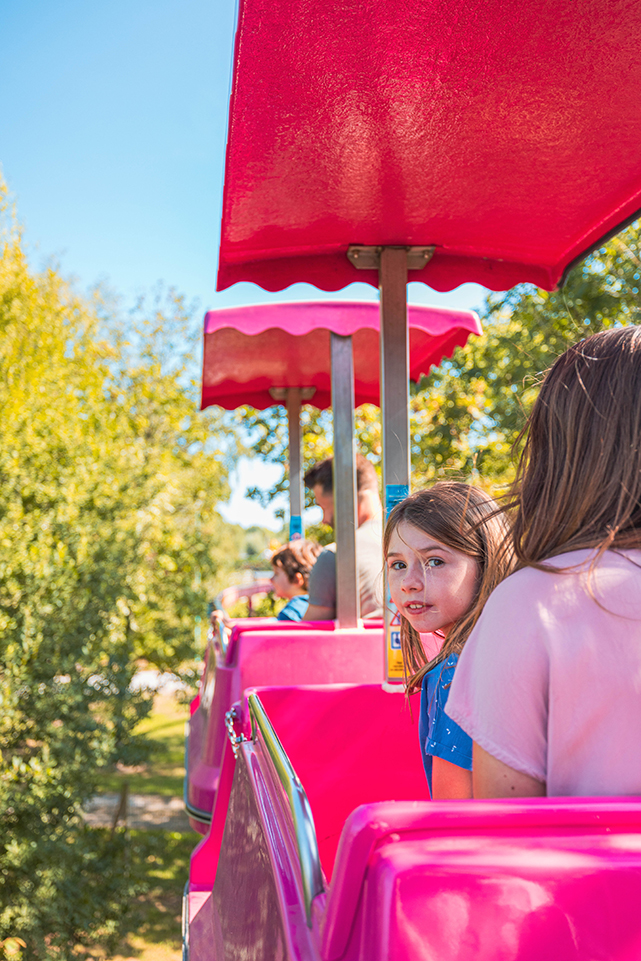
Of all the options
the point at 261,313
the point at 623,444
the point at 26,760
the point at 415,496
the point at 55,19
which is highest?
the point at 55,19

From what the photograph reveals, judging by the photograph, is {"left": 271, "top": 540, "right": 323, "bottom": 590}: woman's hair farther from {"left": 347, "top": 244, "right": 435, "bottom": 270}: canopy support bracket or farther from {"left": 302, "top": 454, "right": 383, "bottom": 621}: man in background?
{"left": 347, "top": 244, "right": 435, "bottom": 270}: canopy support bracket

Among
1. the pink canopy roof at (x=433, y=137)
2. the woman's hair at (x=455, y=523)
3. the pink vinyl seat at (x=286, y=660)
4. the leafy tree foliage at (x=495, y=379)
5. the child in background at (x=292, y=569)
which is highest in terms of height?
the leafy tree foliage at (x=495, y=379)

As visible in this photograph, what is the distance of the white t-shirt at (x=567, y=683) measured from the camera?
0.89 m

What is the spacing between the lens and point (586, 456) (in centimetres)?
104

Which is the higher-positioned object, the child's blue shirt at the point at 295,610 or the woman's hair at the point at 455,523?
the woman's hair at the point at 455,523

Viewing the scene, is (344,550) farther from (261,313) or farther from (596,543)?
(596,543)

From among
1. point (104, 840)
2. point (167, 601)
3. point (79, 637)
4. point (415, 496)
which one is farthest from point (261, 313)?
point (167, 601)

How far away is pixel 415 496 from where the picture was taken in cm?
201

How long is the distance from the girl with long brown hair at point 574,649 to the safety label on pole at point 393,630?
5.42 ft

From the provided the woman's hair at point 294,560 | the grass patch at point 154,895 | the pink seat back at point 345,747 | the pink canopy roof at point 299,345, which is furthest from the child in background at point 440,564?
the grass patch at point 154,895

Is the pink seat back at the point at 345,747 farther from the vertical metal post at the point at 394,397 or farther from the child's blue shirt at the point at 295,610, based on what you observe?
the child's blue shirt at the point at 295,610

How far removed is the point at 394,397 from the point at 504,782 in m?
2.00

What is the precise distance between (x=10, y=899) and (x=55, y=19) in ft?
63.4

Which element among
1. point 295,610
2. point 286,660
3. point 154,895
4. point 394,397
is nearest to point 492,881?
point 394,397
